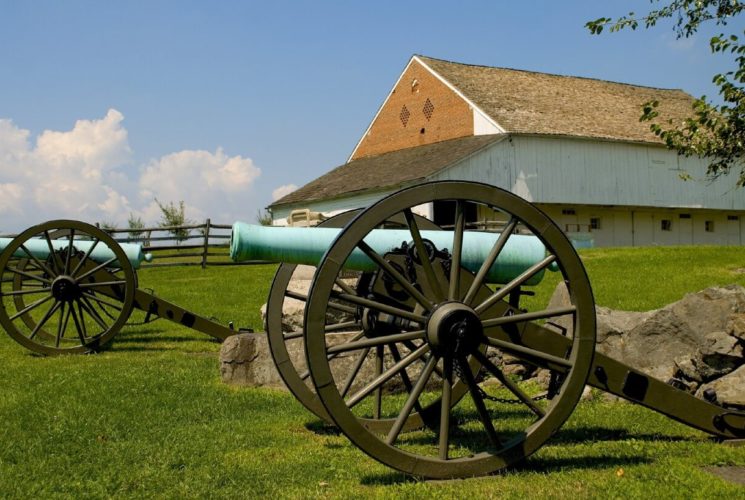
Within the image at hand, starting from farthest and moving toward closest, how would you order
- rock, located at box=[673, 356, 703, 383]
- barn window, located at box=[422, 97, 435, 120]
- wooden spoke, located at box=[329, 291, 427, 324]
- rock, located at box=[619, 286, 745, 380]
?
barn window, located at box=[422, 97, 435, 120] → rock, located at box=[619, 286, 745, 380] → rock, located at box=[673, 356, 703, 383] → wooden spoke, located at box=[329, 291, 427, 324]

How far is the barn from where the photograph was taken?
29.3 metres

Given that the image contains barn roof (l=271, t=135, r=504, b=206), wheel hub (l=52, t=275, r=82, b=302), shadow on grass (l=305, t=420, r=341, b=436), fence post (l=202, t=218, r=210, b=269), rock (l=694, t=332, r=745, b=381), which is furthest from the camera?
barn roof (l=271, t=135, r=504, b=206)

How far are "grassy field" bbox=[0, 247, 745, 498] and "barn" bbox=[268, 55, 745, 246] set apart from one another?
64.0ft

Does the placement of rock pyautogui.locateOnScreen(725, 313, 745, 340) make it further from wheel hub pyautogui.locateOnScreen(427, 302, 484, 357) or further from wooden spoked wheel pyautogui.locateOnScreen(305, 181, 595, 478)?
wheel hub pyautogui.locateOnScreen(427, 302, 484, 357)

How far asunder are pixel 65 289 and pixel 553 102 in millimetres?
25454

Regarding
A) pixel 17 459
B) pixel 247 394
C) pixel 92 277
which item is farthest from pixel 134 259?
pixel 17 459

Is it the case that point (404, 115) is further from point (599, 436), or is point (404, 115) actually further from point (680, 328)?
point (599, 436)

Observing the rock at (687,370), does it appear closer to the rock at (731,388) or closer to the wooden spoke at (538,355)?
the rock at (731,388)

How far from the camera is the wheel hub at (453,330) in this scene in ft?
15.3

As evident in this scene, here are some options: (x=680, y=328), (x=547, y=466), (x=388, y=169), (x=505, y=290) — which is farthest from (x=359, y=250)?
(x=388, y=169)

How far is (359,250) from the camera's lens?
17.6 feet

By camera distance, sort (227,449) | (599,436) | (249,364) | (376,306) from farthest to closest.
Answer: (249,364), (599,436), (227,449), (376,306)

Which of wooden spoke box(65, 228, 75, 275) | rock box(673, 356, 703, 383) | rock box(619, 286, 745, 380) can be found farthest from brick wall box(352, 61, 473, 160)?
rock box(673, 356, 703, 383)

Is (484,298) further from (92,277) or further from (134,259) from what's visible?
(134,259)
